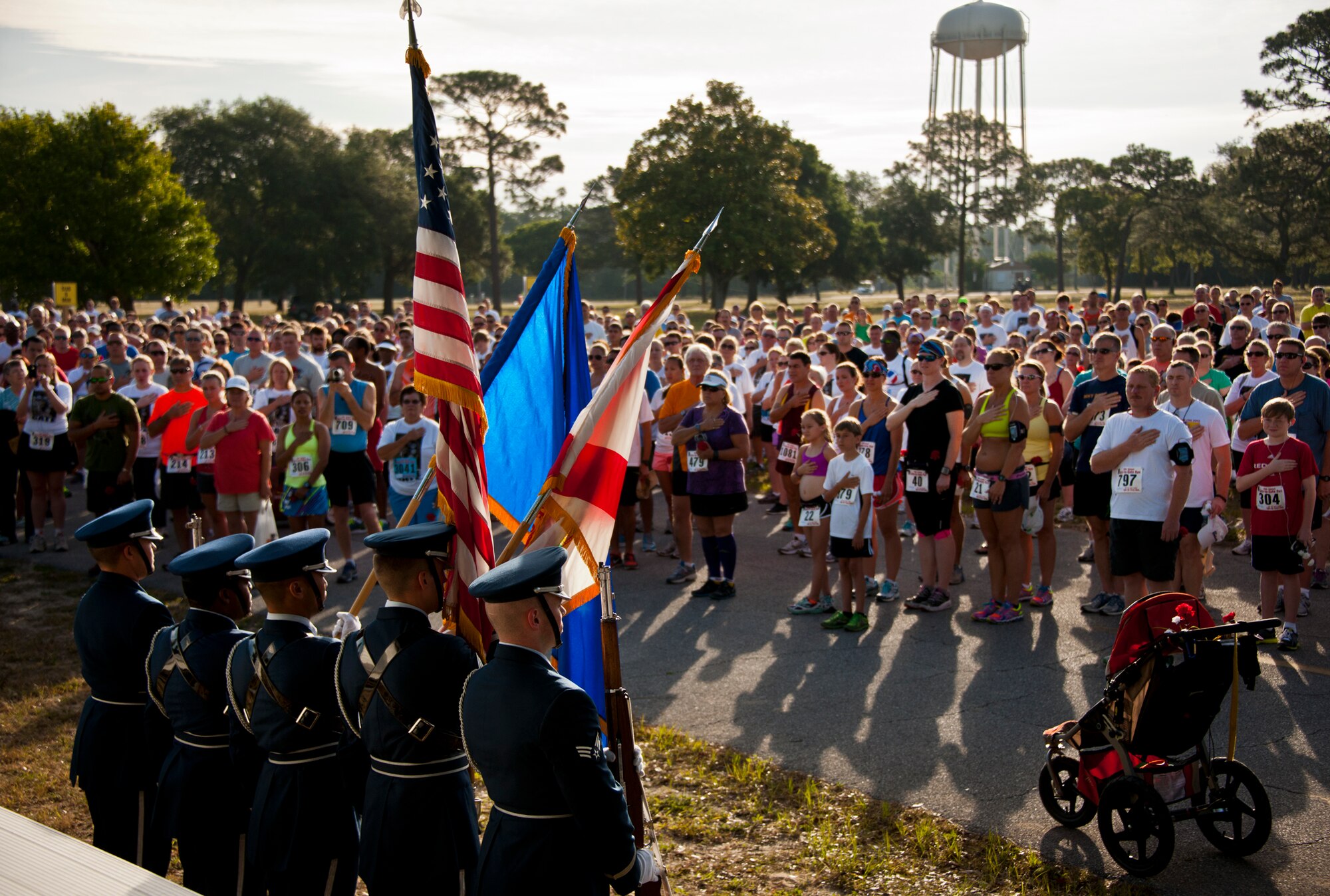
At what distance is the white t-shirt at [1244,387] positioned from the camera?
9453mm

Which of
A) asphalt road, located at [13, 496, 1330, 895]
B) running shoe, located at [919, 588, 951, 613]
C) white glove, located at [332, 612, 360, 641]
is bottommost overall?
asphalt road, located at [13, 496, 1330, 895]

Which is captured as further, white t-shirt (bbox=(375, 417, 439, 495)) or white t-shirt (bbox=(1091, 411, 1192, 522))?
white t-shirt (bbox=(375, 417, 439, 495))

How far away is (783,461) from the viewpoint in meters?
10.8

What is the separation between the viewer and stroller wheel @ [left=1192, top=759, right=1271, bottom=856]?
473 cm

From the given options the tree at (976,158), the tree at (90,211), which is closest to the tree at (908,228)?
the tree at (976,158)

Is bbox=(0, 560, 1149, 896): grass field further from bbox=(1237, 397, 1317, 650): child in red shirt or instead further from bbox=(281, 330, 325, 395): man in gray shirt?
bbox=(281, 330, 325, 395): man in gray shirt

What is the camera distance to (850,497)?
27.0ft

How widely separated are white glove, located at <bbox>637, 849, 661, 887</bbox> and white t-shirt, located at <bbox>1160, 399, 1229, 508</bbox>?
558 cm

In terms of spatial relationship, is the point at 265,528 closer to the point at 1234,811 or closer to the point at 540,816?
the point at 540,816

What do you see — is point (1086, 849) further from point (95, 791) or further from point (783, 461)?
point (783, 461)

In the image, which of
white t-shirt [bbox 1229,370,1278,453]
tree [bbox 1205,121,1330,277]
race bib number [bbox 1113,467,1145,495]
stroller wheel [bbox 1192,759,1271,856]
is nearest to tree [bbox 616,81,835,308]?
tree [bbox 1205,121,1330,277]

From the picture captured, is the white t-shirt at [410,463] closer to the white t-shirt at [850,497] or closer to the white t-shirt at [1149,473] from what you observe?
the white t-shirt at [850,497]

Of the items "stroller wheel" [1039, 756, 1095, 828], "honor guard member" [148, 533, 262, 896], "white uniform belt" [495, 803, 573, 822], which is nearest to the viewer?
"white uniform belt" [495, 803, 573, 822]

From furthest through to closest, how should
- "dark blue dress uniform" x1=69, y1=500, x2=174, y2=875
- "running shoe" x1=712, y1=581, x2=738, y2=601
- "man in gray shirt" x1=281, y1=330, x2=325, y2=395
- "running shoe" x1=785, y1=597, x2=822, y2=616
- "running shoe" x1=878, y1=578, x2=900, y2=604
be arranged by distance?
1. "man in gray shirt" x1=281, y1=330, x2=325, y2=395
2. "running shoe" x1=712, y1=581, x2=738, y2=601
3. "running shoe" x1=878, y1=578, x2=900, y2=604
4. "running shoe" x1=785, y1=597, x2=822, y2=616
5. "dark blue dress uniform" x1=69, y1=500, x2=174, y2=875
